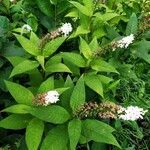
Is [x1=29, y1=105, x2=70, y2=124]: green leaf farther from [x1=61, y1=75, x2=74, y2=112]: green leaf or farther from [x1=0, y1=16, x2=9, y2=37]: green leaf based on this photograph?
[x1=0, y1=16, x2=9, y2=37]: green leaf

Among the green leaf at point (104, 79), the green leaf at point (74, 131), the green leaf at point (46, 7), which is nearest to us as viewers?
the green leaf at point (74, 131)


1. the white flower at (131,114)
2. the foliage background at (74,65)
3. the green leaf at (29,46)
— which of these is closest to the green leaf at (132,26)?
the foliage background at (74,65)

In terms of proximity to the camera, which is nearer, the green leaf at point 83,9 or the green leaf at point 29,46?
the green leaf at point 29,46

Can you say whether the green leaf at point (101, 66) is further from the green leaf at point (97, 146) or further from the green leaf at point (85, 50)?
the green leaf at point (97, 146)

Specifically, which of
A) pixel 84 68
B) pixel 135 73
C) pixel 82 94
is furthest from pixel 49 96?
pixel 135 73

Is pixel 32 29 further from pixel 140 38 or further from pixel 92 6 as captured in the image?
pixel 140 38

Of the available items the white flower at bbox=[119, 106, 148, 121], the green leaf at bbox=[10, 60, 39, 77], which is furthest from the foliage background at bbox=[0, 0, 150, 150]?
the white flower at bbox=[119, 106, 148, 121]

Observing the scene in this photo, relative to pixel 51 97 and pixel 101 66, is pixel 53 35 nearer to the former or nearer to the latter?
pixel 101 66
